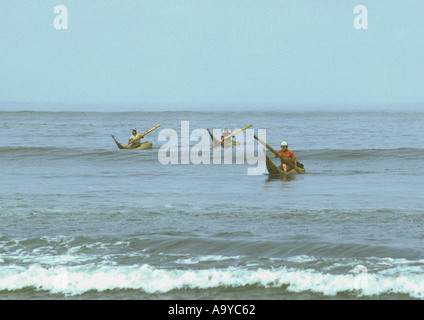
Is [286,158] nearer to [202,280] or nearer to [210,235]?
[210,235]

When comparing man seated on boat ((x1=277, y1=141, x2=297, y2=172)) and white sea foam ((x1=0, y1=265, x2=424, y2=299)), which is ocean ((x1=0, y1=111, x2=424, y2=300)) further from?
man seated on boat ((x1=277, y1=141, x2=297, y2=172))

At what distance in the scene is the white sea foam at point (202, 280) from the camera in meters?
10.7

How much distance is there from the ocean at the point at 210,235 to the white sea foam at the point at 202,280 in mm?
19

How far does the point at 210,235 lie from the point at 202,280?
3347mm

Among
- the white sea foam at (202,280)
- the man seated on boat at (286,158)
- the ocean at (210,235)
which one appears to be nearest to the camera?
the white sea foam at (202,280)

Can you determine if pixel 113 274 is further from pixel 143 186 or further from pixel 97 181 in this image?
pixel 97 181

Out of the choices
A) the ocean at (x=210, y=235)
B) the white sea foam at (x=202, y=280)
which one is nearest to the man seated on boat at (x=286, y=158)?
the ocean at (x=210, y=235)

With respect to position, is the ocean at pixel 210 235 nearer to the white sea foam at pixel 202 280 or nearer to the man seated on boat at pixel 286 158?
the white sea foam at pixel 202 280

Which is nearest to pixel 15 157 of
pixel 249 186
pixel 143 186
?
pixel 143 186

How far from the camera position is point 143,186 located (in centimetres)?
2356
